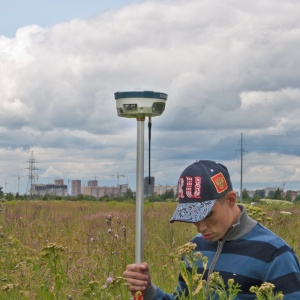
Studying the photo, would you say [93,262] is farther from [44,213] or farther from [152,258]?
[44,213]

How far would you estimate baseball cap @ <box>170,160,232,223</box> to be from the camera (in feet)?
9.75

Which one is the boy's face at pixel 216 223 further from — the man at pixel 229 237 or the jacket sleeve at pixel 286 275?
the jacket sleeve at pixel 286 275

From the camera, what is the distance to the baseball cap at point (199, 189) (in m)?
2.97

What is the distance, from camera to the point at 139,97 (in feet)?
11.6

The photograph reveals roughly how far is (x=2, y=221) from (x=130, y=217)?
383 cm

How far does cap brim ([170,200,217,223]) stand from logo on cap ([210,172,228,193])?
0.08m

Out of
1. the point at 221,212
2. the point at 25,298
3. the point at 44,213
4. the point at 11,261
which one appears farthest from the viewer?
the point at 44,213

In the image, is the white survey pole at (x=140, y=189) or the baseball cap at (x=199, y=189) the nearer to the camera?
the baseball cap at (x=199, y=189)

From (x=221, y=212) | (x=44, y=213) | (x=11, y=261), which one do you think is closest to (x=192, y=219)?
(x=221, y=212)

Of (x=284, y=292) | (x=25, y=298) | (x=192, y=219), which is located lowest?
(x=25, y=298)

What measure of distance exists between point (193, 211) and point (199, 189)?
0.45 ft

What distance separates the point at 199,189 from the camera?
→ 10.1 feet

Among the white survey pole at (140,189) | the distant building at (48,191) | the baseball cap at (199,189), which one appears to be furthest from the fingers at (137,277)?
the distant building at (48,191)

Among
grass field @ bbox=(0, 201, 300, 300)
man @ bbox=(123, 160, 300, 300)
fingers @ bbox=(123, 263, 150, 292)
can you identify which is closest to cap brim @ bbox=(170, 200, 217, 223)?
man @ bbox=(123, 160, 300, 300)
